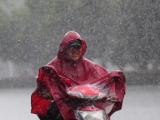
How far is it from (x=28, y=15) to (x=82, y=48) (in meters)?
26.1

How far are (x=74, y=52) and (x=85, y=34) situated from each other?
22706 mm

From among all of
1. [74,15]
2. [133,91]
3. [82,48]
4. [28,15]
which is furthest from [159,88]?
[82,48]

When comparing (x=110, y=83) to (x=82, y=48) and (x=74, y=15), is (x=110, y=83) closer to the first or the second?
(x=82, y=48)

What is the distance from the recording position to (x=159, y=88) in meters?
19.5

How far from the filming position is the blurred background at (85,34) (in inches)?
1006

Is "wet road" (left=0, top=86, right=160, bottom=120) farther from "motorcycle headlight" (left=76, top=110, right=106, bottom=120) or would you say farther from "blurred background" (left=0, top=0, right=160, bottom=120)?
"motorcycle headlight" (left=76, top=110, right=106, bottom=120)

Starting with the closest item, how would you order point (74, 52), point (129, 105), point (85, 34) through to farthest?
point (74, 52), point (129, 105), point (85, 34)

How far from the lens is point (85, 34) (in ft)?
90.8

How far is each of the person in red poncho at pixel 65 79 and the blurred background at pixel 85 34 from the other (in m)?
17.5

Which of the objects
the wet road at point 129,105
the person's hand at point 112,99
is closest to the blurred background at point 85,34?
the wet road at point 129,105

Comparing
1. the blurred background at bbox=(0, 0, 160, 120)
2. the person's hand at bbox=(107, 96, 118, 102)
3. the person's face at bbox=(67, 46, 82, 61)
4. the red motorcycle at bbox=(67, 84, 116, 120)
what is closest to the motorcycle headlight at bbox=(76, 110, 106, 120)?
the red motorcycle at bbox=(67, 84, 116, 120)

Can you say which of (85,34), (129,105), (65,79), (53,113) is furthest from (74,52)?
(85,34)

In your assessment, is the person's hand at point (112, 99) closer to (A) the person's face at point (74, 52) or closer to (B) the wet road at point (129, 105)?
(A) the person's face at point (74, 52)

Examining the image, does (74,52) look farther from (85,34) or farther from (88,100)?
(85,34)
